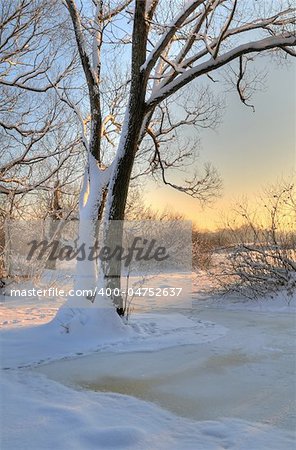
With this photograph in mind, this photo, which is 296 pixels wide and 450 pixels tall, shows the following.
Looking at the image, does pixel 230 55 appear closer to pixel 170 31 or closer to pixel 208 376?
pixel 170 31

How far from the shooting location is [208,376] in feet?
14.1

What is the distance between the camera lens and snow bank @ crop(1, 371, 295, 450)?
8.59ft

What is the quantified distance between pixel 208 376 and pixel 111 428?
1716mm

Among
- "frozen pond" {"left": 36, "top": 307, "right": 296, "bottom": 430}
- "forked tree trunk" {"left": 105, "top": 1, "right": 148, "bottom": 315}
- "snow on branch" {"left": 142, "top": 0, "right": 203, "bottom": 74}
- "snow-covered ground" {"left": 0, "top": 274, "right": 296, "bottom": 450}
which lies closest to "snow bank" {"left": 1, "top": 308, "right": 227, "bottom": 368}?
"snow-covered ground" {"left": 0, "top": 274, "right": 296, "bottom": 450}

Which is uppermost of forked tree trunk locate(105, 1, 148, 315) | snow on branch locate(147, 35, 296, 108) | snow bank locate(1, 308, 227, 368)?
snow on branch locate(147, 35, 296, 108)

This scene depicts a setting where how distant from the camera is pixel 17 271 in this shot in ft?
40.6

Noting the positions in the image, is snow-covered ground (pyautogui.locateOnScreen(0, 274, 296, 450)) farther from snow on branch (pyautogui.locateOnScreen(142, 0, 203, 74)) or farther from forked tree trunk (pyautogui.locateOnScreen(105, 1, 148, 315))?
snow on branch (pyautogui.locateOnScreen(142, 0, 203, 74))

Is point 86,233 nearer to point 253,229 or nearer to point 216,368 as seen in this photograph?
point 216,368

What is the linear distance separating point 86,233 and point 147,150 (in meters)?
4.25

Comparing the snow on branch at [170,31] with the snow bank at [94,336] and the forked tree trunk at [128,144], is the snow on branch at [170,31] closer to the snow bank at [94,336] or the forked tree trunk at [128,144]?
the forked tree trunk at [128,144]

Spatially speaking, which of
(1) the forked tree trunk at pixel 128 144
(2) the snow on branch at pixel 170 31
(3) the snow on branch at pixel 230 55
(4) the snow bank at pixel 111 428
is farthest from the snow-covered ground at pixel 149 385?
(2) the snow on branch at pixel 170 31

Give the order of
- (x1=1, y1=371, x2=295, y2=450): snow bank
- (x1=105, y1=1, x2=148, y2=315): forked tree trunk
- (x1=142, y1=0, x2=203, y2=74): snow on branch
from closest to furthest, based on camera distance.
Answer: (x1=1, y1=371, x2=295, y2=450): snow bank
(x1=142, y1=0, x2=203, y2=74): snow on branch
(x1=105, y1=1, x2=148, y2=315): forked tree trunk

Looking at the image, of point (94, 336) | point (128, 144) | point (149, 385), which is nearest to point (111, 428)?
point (149, 385)

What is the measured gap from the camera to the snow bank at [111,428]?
8.59 feet
